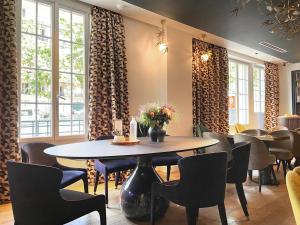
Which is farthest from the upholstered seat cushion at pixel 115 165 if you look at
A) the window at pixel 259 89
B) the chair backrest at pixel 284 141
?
the window at pixel 259 89

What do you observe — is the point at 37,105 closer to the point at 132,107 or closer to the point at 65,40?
the point at 65,40

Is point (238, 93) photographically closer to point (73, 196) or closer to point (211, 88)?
point (211, 88)

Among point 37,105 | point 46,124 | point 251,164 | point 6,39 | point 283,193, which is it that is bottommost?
point 283,193

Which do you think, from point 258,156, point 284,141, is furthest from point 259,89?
point 258,156

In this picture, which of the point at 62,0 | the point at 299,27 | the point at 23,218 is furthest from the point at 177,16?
the point at 23,218

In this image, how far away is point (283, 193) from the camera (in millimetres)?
3955

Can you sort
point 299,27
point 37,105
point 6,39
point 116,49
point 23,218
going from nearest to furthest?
point 23,218
point 299,27
point 6,39
point 37,105
point 116,49

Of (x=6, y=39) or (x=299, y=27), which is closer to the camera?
(x=299, y=27)

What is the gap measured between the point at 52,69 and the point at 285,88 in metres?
8.27

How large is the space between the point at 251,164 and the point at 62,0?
378 centimetres

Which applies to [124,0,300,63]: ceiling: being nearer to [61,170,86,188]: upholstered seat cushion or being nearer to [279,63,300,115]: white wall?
[61,170,86,188]: upholstered seat cushion

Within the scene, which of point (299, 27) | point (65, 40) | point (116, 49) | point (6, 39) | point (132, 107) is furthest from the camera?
point (132, 107)

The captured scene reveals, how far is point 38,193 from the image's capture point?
1.82 meters

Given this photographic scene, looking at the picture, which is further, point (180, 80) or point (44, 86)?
point (180, 80)
